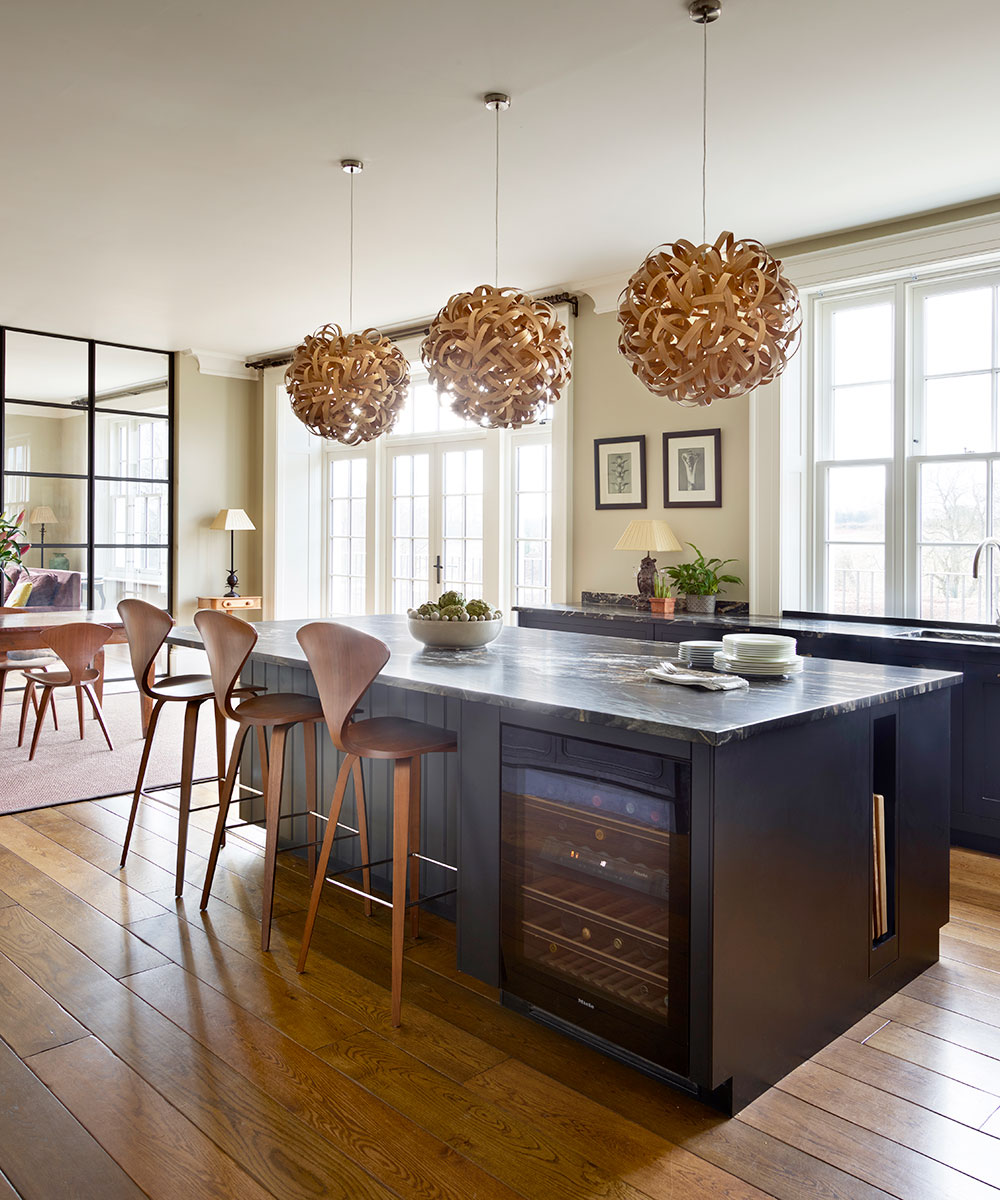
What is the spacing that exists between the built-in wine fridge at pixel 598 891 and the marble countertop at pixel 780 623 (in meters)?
2.30

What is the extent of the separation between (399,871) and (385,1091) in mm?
538

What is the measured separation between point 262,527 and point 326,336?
5.04 metres

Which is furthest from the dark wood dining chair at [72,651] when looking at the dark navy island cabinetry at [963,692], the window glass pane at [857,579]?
the window glass pane at [857,579]

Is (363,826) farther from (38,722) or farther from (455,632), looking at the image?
(38,722)

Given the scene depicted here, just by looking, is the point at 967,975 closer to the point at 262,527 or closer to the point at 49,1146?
the point at 49,1146

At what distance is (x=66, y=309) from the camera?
22.2 feet

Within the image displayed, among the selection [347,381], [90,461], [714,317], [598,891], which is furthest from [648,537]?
[90,461]

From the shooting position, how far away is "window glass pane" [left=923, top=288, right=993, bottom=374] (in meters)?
4.46

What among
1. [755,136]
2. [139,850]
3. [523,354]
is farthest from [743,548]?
[139,850]

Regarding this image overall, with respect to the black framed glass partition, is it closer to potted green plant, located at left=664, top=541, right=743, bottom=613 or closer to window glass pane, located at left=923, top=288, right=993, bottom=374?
potted green plant, located at left=664, top=541, right=743, bottom=613

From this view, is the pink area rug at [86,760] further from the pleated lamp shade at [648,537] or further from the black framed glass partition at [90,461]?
the pleated lamp shade at [648,537]

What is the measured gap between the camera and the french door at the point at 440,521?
6750mm

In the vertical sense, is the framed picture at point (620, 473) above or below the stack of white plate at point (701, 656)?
above

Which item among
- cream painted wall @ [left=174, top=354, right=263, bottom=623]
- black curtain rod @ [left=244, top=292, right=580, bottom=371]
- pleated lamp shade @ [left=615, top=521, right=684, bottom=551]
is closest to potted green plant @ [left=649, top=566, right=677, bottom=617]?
pleated lamp shade @ [left=615, top=521, right=684, bottom=551]
